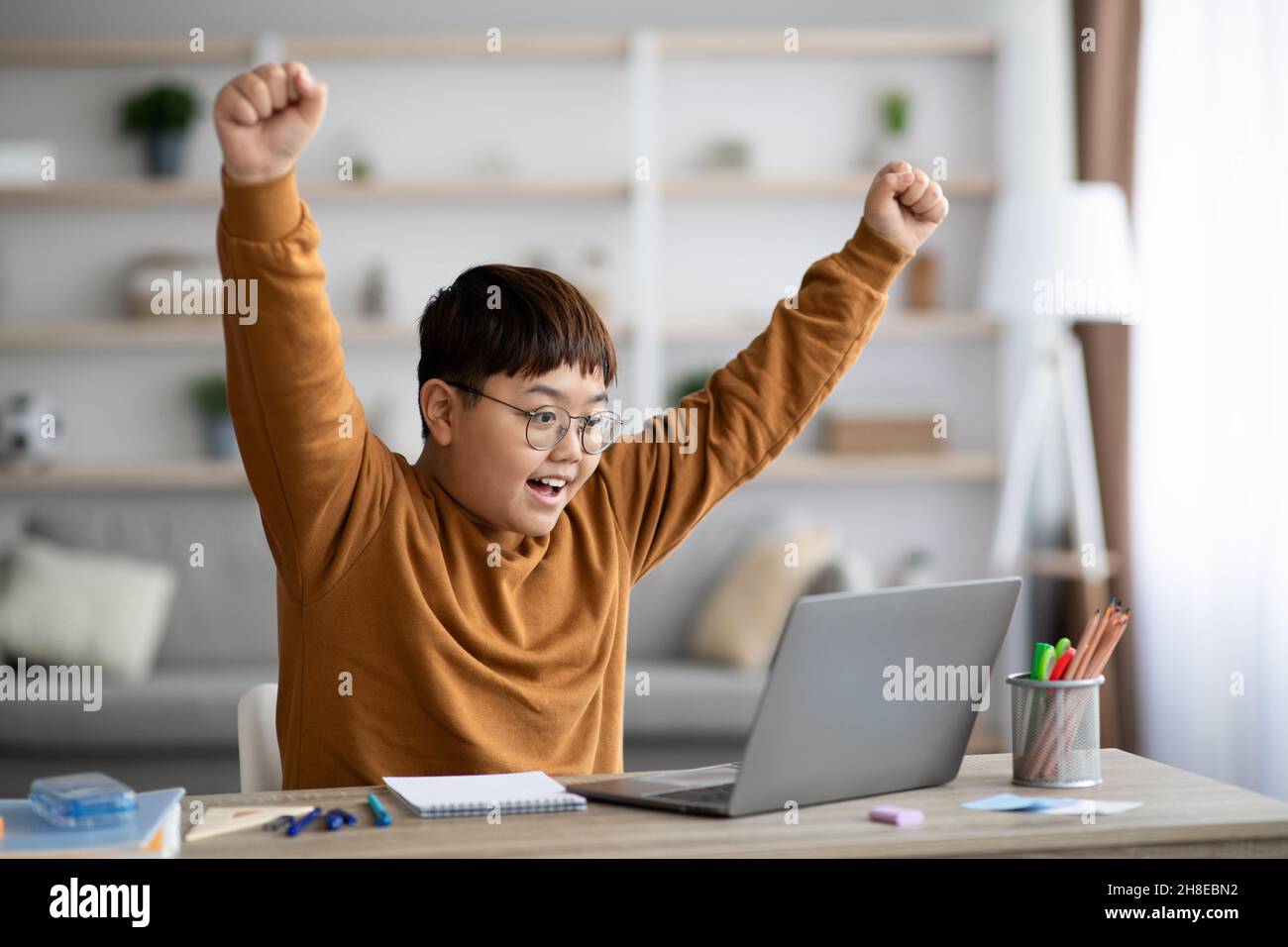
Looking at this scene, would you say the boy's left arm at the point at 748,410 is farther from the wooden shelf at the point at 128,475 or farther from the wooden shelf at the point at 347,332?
the wooden shelf at the point at 128,475

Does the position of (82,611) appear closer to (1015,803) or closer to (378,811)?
(378,811)

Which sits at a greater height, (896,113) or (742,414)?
(896,113)

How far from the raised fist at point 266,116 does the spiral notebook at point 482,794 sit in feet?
1.67

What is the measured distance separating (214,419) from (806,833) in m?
3.88

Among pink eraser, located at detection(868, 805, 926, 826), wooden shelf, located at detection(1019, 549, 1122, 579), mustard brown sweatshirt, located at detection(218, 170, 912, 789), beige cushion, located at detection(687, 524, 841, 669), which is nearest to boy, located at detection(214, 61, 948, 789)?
mustard brown sweatshirt, located at detection(218, 170, 912, 789)

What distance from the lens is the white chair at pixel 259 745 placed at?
1.49 meters

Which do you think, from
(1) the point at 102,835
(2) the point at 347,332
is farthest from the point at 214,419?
(1) the point at 102,835

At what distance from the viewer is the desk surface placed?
1027 mm

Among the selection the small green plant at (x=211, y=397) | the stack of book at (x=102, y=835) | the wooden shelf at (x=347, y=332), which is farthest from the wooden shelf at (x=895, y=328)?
the stack of book at (x=102, y=835)

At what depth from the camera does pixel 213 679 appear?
370cm

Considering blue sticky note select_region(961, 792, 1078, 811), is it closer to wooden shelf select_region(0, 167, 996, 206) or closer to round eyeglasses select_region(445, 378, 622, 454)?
round eyeglasses select_region(445, 378, 622, 454)

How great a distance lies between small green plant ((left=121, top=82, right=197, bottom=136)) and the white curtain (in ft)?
9.58

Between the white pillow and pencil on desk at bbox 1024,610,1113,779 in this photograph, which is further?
the white pillow

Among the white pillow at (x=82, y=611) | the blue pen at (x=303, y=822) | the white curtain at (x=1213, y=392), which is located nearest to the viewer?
the blue pen at (x=303, y=822)
